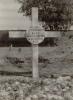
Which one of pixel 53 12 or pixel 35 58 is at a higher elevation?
pixel 53 12

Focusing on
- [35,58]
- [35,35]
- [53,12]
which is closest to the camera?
[35,35]

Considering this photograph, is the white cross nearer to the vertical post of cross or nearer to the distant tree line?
the vertical post of cross

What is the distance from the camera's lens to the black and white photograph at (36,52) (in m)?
8.35

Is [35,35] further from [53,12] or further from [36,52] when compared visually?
[53,12]

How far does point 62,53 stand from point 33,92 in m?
3.30

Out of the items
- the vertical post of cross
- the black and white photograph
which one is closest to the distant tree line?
the black and white photograph

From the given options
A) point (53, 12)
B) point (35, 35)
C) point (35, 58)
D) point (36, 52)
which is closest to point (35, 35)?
point (35, 35)

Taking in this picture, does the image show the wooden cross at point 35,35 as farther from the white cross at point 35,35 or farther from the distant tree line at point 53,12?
the distant tree line at point 53,12

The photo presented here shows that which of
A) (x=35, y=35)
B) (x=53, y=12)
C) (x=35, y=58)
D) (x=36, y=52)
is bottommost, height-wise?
(x=35, y=58)

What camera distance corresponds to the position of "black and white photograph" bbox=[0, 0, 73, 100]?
835cm

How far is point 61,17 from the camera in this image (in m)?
11.7

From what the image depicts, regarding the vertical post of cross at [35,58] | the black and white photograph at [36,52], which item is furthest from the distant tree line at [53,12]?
the vertical post of cross at [35,58]

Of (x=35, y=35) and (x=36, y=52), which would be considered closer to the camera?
(x=35, y=35)

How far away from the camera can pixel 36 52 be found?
930cm
